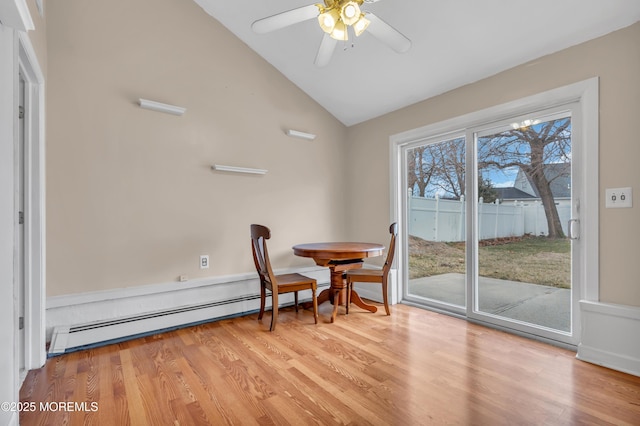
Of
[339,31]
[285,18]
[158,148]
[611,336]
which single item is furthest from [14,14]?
[611,336]

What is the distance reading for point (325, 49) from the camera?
2.05m

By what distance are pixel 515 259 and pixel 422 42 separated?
198 centimetres

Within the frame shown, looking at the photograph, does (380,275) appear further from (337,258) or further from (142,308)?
(142,308)

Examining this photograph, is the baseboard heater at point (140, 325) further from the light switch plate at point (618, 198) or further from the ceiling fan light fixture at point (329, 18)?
the light switch plate at point (618, 198)

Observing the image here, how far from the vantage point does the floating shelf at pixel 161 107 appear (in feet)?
8.27

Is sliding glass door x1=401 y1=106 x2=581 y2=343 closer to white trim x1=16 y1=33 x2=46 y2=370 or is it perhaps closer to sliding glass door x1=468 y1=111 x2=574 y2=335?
sliding glass door x1=468 y1=111 x2=574 y2=335

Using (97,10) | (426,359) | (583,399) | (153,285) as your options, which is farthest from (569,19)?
(153,285)

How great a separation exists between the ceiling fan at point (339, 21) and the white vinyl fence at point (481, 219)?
164cm

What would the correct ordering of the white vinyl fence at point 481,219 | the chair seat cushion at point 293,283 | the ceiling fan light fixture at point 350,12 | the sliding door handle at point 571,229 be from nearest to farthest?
1. the ceiling fan light fixture at point 350,12
2. the sliding door handle at point 571,229
3. the white vinyl fence at point 481,219
4. the chair seat cushion at point 293,283

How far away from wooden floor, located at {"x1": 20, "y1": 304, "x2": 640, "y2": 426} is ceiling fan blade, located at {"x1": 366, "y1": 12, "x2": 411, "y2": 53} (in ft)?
6.78

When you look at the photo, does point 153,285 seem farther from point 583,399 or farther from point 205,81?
point 583,399

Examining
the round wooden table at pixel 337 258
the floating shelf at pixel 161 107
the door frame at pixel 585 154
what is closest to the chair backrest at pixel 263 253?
the round wooden table at pixel 337 258

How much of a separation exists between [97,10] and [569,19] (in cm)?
343

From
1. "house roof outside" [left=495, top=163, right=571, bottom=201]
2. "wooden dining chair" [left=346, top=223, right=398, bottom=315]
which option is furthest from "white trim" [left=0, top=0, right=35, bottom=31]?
"house roof outside" [left=495, top=163, right=571, bottom=201]
